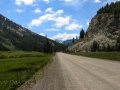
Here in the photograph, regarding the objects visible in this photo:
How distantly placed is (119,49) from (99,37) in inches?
2504

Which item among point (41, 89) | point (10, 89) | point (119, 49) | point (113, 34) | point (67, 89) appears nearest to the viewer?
point (67, 89)

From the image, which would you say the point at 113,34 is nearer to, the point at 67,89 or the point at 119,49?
the point at 119,49

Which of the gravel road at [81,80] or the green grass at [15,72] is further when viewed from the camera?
the green grass at [15,72]

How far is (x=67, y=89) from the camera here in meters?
11.1

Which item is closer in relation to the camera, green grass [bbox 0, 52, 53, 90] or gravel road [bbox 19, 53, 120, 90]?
gravel road [bbox 19, 53, 120, 90]

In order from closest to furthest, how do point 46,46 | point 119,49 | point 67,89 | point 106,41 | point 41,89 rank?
point 67,89 → point 41,89 → point 119,49 → point 46,46 → point 106,41

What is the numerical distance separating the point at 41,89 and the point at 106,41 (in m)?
179

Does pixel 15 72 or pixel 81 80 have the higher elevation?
pixel 81 80

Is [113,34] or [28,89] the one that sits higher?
[113,34]

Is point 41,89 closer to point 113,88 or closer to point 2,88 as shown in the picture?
point 2,88

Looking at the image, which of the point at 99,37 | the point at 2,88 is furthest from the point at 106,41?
the point at 2,88

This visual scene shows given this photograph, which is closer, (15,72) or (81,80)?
(81,80)

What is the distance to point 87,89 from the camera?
10.5 metres

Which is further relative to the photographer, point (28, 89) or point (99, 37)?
point (99, 37)
